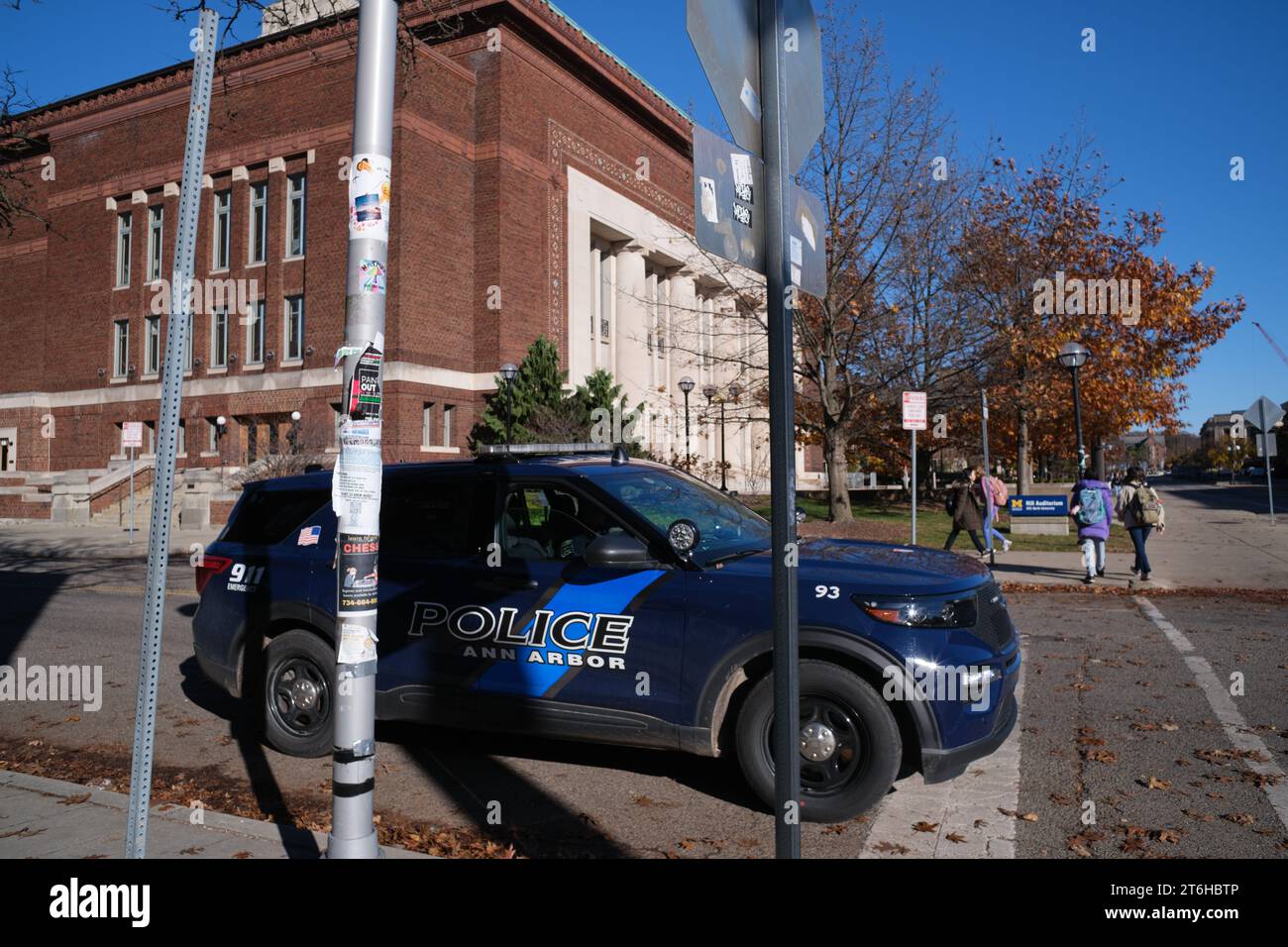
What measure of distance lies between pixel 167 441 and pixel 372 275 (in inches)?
40.7

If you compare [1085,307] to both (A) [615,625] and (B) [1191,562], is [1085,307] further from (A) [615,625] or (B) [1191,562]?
(A) [615,625]

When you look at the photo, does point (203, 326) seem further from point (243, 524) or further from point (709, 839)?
point (709, 839)

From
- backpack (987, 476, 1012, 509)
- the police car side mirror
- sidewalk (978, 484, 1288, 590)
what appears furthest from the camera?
backpack (987, 476, 1012, 509)

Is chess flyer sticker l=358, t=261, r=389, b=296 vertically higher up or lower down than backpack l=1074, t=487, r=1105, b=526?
higher up

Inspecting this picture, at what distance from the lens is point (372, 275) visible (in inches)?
145

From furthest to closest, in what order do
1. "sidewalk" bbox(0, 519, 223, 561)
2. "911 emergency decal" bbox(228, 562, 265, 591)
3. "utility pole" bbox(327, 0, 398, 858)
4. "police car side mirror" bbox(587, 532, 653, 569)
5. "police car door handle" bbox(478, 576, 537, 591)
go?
"sidewalk" bbox(0, 519, 223, 561)
"911 emergency decal" bbox(228, 562, 265, 591)
"police car door handle" bbox(478, 576, 537, 591)
"police car side mirror" bbox(587, 532, 653, 569)
"utility pole" bbox(327, 0, 398, 858)

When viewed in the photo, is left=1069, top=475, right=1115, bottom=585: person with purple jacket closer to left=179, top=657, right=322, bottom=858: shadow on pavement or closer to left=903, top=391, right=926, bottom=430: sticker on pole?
left=903, top=391, right=926, bottom=430: sticker on pole

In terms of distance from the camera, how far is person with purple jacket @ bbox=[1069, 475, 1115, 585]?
13.9m

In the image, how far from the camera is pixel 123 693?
8.02 m

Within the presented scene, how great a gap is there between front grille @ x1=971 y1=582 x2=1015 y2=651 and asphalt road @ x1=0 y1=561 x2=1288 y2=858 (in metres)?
0.88

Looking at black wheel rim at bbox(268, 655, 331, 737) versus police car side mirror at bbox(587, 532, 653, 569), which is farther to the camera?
black wheel rim at bbox(268, 655, 331, 737)

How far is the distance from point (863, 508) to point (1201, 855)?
3175 cm

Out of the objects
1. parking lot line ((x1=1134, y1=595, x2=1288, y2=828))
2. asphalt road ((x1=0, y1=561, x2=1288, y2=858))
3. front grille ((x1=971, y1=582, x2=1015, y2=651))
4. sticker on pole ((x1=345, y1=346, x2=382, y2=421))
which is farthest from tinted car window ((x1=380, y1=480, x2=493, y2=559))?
parking lot line ((x1=1134, y1=595, x2=1288, y2=828))

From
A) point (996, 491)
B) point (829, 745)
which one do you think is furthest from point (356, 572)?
point (996, 491)
